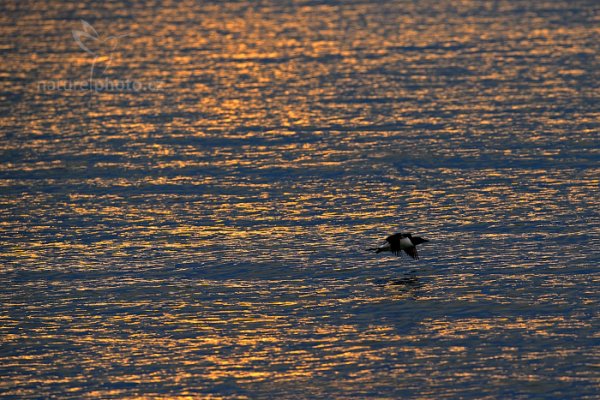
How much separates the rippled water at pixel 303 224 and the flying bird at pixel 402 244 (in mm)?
588

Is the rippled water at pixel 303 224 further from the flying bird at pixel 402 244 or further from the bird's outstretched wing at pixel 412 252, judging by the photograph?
the bird's outstretched wing at pixel 412 252

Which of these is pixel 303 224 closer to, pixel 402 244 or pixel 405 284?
pixel 402 244

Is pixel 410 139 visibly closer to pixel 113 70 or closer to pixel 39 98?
pixel 39 98

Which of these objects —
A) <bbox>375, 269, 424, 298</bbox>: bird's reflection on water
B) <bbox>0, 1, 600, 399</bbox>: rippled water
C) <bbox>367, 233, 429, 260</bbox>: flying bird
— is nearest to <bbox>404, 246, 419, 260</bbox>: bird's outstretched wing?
<bbox>367, 233, 429, 260</bbox>: flying bird

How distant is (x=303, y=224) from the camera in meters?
35.3

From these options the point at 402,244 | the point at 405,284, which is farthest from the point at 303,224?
the point at 405,284

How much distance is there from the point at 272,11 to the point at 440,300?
73847mm

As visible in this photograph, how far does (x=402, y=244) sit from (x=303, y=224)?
17.4 ft

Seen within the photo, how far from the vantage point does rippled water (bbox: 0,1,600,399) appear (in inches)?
976

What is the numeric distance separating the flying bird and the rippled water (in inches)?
23.2

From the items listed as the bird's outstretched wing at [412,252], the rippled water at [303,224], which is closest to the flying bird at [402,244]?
the bird's outstretched wing at [412,252]

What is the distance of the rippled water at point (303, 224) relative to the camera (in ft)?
81.3

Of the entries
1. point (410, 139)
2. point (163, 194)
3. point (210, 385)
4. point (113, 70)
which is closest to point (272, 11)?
point (113, 70)

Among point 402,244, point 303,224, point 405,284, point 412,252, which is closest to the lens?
point 405,284
